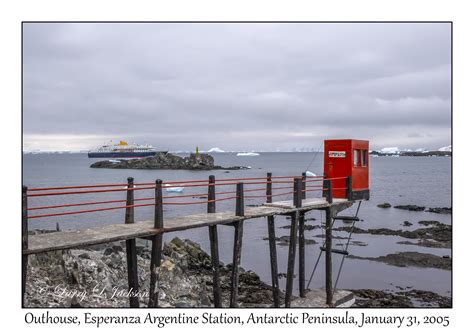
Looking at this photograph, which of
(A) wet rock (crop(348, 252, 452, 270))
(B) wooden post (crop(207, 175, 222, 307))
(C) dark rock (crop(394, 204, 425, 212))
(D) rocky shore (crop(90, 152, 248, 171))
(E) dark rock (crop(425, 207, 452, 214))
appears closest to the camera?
(B) wooden post (crop(207, 175, 222, 307))

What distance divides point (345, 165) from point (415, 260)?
49.1ft

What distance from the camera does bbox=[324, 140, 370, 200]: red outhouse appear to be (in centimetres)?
1734

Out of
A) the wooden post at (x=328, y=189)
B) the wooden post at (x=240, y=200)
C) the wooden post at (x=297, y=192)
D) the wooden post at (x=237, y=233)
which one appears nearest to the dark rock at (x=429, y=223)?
the wooden post at (x=328, y=189)

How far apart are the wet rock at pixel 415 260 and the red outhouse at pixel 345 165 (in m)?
12.5

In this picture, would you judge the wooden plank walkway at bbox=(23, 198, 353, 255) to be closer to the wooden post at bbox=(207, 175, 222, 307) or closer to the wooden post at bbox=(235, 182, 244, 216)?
the wooden post at bbox=(235, 182, 244, 216)

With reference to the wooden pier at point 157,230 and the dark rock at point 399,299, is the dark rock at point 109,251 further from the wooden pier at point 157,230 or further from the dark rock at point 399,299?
the dark rock at point 399,299

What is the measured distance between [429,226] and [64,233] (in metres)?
38.0

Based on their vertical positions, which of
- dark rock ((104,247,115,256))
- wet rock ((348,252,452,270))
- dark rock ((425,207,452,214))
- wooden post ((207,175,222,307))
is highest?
wooden post ((207,175,222,307))

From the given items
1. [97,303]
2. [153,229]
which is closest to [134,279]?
[153,229]

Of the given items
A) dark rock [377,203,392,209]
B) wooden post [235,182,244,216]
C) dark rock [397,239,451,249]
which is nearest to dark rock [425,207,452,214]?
dark rock [377,203,392,209]

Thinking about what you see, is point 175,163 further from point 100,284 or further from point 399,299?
point 100,284

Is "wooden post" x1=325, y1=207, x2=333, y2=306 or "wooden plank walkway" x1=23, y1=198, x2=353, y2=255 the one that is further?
"wooden post" x1=325, y1=207, x2=333, y2=306

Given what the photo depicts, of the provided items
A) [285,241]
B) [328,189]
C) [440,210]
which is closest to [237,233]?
[328,189]

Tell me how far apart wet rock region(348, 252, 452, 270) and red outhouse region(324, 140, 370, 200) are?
491 inches
